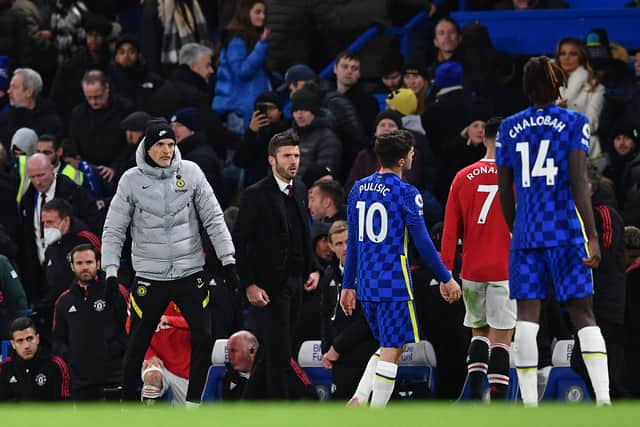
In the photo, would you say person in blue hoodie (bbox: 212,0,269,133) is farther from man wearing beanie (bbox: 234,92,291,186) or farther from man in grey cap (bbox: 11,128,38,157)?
man in grey cap (bbox: 11,128,38,157)

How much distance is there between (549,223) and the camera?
368 inches

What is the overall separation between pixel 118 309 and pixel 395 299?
12.4 feet

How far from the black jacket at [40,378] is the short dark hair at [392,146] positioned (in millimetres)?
4368

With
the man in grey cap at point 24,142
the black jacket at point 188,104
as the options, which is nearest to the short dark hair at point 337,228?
the black jacket at point 188,104

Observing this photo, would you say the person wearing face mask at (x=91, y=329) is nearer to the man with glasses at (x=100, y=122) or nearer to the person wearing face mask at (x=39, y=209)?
the person wearing face mask at (x=39, y=209)

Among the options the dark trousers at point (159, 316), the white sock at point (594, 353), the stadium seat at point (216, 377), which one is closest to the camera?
the white sock at point (594, 353)

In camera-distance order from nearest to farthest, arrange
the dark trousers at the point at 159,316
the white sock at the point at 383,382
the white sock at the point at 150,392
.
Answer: the white sock at the point at 383,382 < the dark trousers at the point at 159,316 < the white sock at the point at 150,392

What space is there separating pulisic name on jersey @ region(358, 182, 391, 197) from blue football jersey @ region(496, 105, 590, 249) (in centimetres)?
134

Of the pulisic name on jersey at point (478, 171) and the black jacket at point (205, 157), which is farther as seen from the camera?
the black jacket at point (205, 157)

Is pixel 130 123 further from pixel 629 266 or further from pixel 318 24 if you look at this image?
pixel 629 266

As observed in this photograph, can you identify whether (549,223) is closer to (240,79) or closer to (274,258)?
(274,258)

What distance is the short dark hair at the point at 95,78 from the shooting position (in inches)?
645

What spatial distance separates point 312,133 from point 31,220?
9.30 ft

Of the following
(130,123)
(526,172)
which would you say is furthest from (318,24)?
(526,172)
